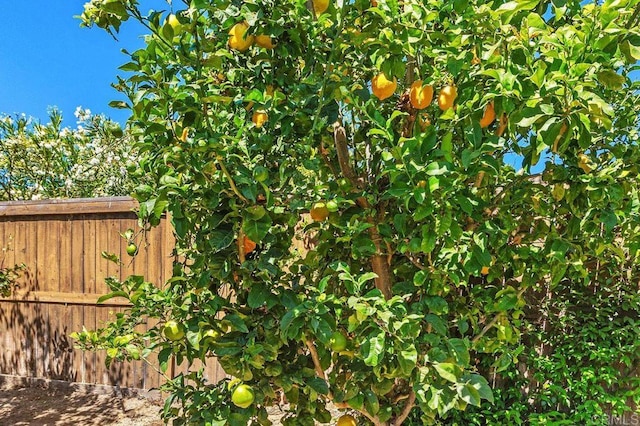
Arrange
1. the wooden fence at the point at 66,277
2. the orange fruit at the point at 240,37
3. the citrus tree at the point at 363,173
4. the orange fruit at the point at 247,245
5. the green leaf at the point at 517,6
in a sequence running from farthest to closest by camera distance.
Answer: the wooden fence at the point at 66,277 → the orange fruit at the point at 247,245 → the orange fruit at the point at 240,37 → the citrus tree at the point at 363,173 → the green leaf at the point at 517,6

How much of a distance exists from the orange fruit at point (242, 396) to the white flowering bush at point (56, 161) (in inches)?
205

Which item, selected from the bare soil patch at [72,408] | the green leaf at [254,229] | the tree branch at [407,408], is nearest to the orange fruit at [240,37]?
the green leaf at [254,229]

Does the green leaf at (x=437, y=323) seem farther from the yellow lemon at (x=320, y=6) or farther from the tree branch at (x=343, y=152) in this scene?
the yellow lemon at (x=320, y=6)

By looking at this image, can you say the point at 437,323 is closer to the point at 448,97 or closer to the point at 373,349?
the point at 373,349

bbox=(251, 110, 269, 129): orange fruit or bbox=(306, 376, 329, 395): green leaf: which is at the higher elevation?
bbox=(251, 110, 269, 129): orange fruit

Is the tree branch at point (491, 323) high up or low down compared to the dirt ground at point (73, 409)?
up

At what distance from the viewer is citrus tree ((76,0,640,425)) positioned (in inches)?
45.2

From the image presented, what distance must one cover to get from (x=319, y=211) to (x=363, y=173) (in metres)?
0.29

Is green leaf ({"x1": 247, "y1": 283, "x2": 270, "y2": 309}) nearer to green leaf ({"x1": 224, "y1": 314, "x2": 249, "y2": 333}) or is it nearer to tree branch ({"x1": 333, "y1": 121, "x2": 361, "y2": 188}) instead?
green leaf ({"x1": 224, "y1": 314, "x2": 249, "y2": 333})

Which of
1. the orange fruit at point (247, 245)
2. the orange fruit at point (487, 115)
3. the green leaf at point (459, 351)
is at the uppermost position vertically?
the orange fruit at point (487, 115)

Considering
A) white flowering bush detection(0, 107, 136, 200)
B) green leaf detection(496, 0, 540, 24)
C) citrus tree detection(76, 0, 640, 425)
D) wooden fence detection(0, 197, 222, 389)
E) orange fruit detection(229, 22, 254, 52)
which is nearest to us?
green leaf detection(496, 0, 540, 24)

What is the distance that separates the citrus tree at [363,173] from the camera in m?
1.15

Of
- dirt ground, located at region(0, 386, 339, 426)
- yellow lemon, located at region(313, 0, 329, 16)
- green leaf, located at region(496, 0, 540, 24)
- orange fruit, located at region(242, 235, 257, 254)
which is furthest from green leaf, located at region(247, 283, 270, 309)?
dirt ground, located at region(0, 386, 339, 426)

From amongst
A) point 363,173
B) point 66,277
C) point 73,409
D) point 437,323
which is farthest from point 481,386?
point 66,277
